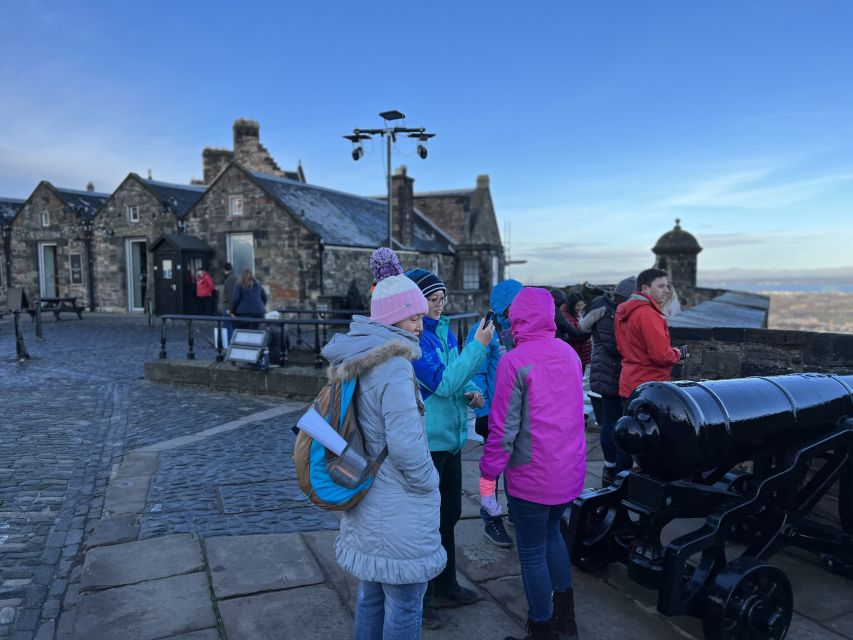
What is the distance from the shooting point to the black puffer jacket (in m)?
4.70

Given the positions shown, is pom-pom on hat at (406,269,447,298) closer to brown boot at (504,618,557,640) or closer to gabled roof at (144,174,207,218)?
brown boot at (504,618,557,640)

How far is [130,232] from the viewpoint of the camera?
80.6 ft

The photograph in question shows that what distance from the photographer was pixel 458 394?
9.95ft

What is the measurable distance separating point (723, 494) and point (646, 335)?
50.7 inches

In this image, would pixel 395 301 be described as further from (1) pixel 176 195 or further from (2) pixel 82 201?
(2) pixel 82 201

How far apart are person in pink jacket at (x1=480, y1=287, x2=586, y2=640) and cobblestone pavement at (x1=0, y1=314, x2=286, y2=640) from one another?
2.39 meters

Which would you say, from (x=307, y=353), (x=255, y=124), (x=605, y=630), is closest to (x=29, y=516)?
(x=605, y=630)

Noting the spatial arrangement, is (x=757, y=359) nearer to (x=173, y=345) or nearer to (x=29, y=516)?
(x=29, y=516)

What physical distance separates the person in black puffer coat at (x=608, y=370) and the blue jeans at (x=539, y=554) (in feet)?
6.29

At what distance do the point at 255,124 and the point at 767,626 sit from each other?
31084 mm

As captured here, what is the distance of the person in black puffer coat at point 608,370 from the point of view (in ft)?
15.4

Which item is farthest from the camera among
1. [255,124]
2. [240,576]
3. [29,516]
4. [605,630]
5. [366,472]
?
[255,124]

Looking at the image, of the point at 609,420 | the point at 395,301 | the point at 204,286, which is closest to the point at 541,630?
the point at 395,301

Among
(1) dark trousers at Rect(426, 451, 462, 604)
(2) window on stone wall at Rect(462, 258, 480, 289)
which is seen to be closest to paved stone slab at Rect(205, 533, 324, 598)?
(1) dark trousers at Rect(426, 451, 462, 604)
